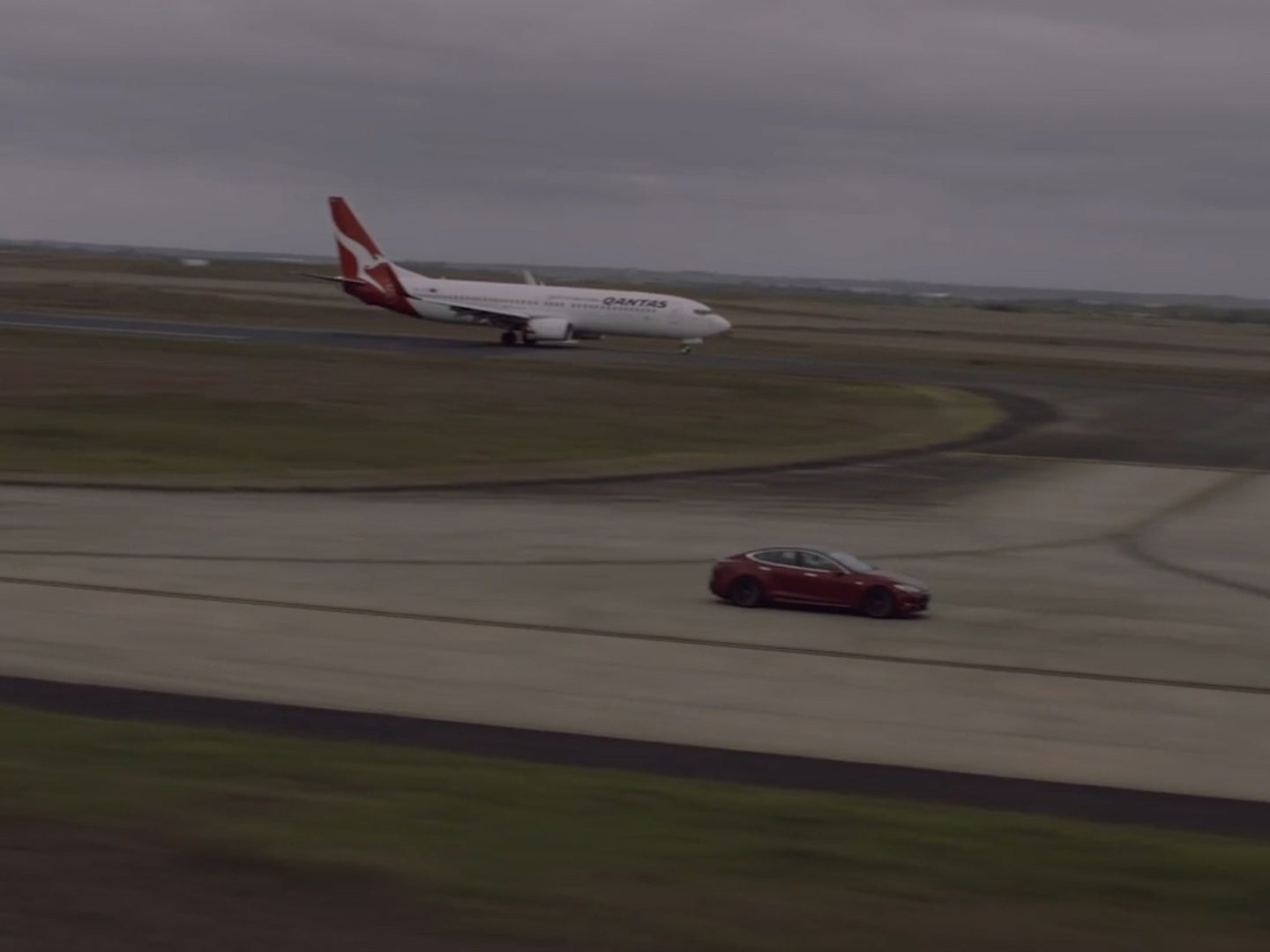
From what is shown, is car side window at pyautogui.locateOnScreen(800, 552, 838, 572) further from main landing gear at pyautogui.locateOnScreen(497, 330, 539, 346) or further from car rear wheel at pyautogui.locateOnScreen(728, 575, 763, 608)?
main landing gear at pyautogui.locateOnScreen(497, 330, 539, 346)

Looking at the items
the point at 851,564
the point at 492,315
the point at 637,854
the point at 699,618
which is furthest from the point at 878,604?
the point at 492,315

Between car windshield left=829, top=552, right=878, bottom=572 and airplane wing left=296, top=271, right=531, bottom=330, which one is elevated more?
airplane wing left=296, top=271, right=531, bottom=330

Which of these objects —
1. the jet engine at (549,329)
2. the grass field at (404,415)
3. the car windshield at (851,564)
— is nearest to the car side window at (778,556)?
the car windshield at (851,564)

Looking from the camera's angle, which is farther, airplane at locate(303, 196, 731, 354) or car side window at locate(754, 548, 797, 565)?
airplane at locate(303, 196, 731, 354)

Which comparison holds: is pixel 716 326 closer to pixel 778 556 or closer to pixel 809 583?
pixel 778 556

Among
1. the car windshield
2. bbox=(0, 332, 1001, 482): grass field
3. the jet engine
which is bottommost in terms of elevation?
bbox=(0, 332, 1001, 482): grass field

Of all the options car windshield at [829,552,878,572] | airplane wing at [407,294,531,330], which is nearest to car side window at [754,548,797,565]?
car windshield at [829,552,878,572]

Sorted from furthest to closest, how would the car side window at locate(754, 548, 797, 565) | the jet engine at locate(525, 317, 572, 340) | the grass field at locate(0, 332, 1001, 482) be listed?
the jet engine at locate(525, 317, 572, 340)
the grass field at locate(0, 332, 1001, 482)
the car side window at locate(754, 548, 797, 565)
